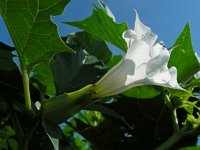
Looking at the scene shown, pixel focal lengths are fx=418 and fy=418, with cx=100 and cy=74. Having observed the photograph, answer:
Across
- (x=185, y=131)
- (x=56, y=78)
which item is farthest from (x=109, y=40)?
(x=185, y=131)

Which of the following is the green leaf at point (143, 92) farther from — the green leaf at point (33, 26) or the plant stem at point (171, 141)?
the green leaf at point (33, 26)

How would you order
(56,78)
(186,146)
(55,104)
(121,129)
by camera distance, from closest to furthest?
(55,104)
(56,78)
(186,146)
(121,129)

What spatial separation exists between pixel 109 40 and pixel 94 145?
36 cm

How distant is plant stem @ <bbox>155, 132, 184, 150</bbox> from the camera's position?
995 mm

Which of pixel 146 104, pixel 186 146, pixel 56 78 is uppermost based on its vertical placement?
pixel 56 78

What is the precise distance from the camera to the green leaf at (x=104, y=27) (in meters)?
0.96

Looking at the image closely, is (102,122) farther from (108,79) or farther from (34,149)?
(108,79)

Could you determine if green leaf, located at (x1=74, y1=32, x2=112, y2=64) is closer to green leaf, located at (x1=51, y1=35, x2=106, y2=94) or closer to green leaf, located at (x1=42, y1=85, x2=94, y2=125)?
green leaf, located at (x1=51, y1=35, x2=106, y2=94)

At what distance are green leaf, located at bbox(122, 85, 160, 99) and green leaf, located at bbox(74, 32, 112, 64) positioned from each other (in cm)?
14

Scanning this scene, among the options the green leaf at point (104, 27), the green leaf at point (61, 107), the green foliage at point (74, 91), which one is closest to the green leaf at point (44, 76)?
the green foliage at point (74, 91)

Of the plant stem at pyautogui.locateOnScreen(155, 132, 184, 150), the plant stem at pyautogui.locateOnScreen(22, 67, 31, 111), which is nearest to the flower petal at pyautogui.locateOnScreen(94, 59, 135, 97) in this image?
the plant stem at pyautogui.locateOnScreen(22, 67, 31, 111)

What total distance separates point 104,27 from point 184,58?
23 cm

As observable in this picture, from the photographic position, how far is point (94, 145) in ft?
4.02

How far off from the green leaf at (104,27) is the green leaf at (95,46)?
15 centimetres
